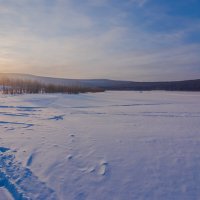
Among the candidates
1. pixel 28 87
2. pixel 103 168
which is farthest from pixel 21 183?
pixel 28 87

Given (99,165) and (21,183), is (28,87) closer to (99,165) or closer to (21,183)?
(99,165)

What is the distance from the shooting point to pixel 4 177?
9.53 ft

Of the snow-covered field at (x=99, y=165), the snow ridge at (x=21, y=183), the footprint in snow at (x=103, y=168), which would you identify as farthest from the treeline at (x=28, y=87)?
the footprint in snow at (x=103, y=168)

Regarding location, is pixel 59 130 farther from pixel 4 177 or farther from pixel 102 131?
pixel 4 177

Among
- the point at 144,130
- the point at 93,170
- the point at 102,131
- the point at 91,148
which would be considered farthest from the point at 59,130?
the point at 93,170

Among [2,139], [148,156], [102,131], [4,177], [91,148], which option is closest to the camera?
[4,177]

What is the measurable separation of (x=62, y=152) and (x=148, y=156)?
1.50 m

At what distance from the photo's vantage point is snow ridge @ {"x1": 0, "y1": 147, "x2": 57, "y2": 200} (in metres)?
2.47

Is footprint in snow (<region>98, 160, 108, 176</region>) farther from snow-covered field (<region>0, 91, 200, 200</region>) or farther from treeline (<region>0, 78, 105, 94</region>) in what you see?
treeline (<region>0, 78, 105, 94</region>)

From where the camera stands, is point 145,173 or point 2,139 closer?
point 145,173

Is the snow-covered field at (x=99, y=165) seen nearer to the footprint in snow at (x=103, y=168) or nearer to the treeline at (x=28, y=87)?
the footprint in snow at (x=103, y=168)

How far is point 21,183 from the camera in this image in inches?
108

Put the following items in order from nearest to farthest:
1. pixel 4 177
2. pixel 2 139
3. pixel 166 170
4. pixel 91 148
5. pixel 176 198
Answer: pixel 176 198 < pixel 4 177 < pixel 166 170 < pixel 91 148 < pixel 2 139

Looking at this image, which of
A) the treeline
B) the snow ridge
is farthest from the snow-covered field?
the treeline
